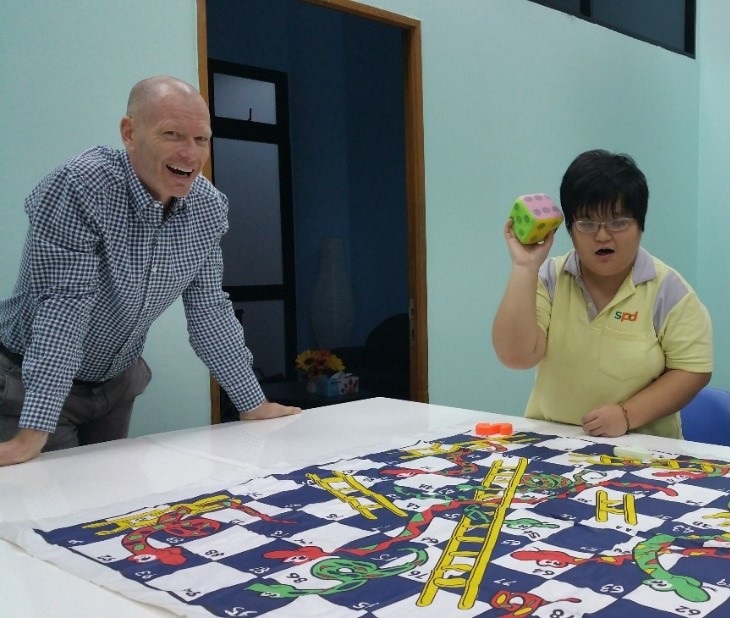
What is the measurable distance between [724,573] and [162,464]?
2.97 ft

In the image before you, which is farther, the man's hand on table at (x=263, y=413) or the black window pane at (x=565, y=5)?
the black window pane at (x=565, y=5)

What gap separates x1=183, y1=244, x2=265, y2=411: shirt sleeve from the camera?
1717mm

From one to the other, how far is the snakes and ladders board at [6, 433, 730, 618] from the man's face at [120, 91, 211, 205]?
649 millimetres

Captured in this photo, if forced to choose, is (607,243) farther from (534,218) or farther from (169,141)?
(169,141)

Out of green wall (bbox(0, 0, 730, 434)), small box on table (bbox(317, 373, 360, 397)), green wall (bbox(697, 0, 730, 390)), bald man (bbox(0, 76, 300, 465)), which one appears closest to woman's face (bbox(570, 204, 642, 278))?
bald man (bbox(0, 76, 300, 465))

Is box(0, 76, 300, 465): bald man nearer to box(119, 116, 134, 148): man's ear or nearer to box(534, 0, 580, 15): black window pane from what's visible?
box(119, 116, 134, 148): man's ear

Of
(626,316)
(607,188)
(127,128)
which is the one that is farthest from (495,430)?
(127,128)

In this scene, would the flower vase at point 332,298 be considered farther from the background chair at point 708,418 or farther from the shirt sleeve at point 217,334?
the background chair at point 708,418

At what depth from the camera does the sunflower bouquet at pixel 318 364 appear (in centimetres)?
457

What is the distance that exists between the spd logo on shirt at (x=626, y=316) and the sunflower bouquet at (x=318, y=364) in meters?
3.10

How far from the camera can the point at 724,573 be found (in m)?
0.80

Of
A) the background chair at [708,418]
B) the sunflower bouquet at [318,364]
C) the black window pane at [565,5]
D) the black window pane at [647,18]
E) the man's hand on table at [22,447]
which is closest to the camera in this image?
the man's hand on table at [22,447]

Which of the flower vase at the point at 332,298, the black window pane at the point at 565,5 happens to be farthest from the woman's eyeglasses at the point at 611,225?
the flower vase at the point at 332,298

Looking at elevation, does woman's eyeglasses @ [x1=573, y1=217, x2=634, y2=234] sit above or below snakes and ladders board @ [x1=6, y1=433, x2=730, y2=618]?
above
